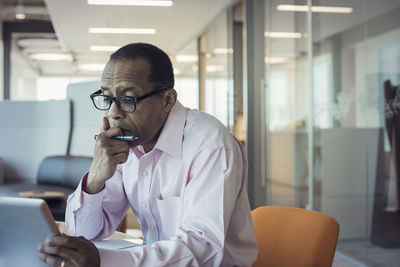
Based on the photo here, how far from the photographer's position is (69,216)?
4.47ft

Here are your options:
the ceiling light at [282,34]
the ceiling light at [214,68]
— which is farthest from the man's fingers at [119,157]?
the ceiling light at [214,68]

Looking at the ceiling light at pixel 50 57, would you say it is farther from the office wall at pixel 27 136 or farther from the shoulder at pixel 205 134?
the shoulder at pixel 205 134

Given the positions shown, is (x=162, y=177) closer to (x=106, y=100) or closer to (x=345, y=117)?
(x=106, y=100)

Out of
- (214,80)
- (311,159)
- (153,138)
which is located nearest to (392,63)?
(311,159)

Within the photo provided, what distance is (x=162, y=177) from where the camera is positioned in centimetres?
126

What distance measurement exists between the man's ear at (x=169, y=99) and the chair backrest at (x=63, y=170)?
5.51 feet

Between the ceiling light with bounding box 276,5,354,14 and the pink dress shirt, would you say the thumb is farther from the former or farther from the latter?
the ceiling light with bounding box 276,5,354,14

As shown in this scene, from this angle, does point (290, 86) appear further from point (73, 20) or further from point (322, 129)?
point (73, 20)

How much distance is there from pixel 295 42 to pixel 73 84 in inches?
86.9

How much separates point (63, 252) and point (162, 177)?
47 centimetres

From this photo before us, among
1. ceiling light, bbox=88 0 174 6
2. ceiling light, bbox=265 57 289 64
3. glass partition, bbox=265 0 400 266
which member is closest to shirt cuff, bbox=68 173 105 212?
glass partition, bbox=265 0 400 266

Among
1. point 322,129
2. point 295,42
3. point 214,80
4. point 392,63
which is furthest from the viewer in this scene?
point 214,80

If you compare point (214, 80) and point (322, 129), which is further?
point (214, 80)

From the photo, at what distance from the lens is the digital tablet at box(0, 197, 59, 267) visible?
2.66 ft
